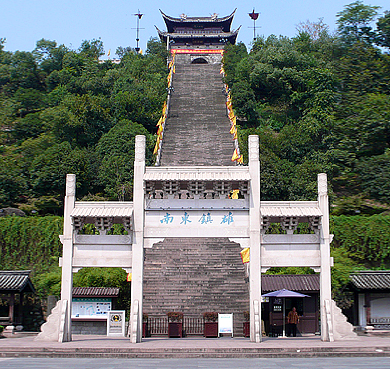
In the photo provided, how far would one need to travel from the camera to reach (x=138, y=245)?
65.6 ft

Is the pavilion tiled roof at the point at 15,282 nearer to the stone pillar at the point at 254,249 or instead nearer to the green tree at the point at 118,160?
the stone pillar at the point at 254,249

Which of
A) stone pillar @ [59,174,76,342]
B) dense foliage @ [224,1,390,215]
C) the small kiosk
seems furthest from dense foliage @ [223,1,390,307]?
stone pillar @ [59,174,76,342]

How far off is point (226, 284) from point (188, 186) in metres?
7.71

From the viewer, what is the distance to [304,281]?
2408 cm

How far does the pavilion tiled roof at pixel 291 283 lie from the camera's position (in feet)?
77.3

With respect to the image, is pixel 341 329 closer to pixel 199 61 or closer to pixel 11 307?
pixel 11 307

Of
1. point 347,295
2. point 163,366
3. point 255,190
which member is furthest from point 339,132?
point 163,366

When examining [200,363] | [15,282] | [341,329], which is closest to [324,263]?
[341,329]

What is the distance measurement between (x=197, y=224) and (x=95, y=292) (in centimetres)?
650

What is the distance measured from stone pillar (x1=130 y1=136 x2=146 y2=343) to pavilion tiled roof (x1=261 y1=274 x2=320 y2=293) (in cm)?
638

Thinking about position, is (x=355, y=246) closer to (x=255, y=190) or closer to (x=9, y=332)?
(x=255, y=190)

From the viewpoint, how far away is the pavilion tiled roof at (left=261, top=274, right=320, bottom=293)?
23.5 meters

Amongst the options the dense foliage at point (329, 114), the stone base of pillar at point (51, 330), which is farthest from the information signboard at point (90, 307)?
the dense foliage at point (329, 114)

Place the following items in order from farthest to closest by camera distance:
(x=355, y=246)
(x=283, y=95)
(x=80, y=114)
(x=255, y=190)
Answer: (x=283, y=95) < (x=80, y=114) < (x=355, y=246) < (x=255, y=190)
